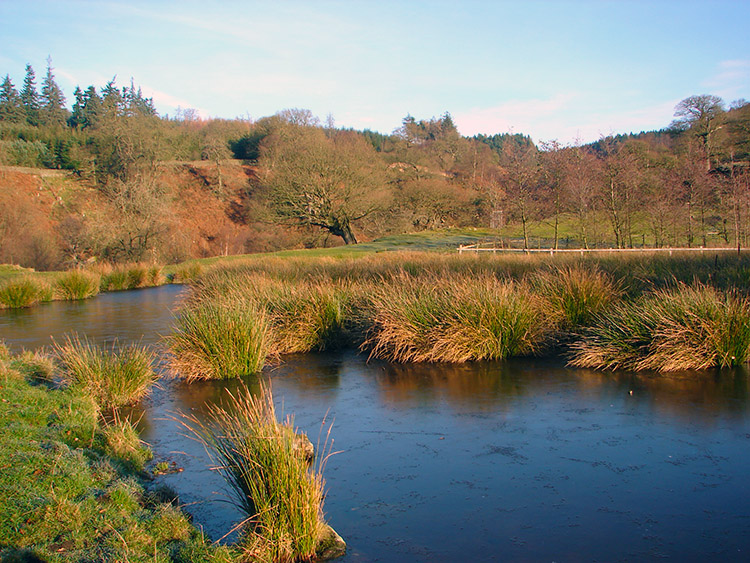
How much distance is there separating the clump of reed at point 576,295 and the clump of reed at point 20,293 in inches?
716

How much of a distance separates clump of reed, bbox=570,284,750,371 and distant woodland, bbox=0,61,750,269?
14.4m

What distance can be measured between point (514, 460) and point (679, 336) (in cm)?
492

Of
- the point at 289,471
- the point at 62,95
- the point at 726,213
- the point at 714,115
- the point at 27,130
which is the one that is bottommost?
the point at 289,471

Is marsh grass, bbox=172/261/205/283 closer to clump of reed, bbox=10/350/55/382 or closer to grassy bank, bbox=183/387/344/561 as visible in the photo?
clump of reed, bbox=10/350/55/382

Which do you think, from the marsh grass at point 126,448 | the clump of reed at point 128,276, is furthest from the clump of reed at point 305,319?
the clump of reed at point 128,276

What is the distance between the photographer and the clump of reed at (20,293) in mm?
21391

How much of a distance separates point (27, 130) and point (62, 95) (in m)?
21.7

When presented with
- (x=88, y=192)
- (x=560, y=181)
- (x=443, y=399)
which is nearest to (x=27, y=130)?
(x=88, y=192)

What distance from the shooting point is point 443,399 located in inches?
351

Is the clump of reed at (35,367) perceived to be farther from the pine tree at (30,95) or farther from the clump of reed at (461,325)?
the pine tree at (30,95)

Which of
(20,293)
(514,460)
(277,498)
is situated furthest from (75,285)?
(277,498)

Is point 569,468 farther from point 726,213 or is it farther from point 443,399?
point 726,213

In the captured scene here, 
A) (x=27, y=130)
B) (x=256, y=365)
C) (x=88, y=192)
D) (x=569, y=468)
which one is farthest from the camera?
(x=27, y=130)

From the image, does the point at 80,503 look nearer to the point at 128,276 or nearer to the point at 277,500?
the point at 277,500
